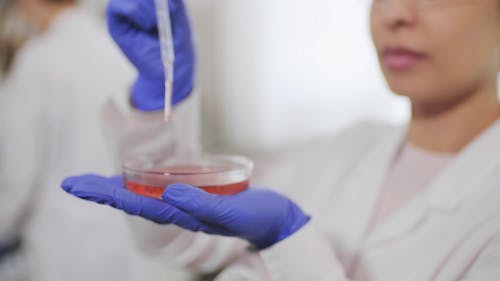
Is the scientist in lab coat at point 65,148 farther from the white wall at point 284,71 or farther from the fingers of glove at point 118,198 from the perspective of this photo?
the white wall at point 284,71

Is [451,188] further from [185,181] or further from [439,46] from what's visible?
[185,181]

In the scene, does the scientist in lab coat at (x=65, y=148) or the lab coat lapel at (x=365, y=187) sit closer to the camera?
the lab coat lapel at (x=365, y=187)

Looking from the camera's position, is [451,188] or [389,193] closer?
[451,188]

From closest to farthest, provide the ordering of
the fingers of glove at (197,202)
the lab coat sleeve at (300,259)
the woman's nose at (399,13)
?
the fingers of glove at (197,202)
the lab coat sleeve at (300,259)
the woman's nose at (399,13)

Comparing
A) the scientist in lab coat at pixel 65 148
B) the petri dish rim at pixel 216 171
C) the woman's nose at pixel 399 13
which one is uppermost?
the woman's nose at pixel 399 13

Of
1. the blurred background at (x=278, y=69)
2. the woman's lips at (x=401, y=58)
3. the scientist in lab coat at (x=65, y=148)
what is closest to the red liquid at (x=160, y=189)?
the woman's lips at (x=401, y=58)

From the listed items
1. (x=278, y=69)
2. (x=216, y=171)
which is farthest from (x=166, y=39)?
(x=278, y=69)

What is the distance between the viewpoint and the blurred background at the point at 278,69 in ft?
8.02

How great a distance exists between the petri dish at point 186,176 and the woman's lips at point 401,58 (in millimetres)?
313

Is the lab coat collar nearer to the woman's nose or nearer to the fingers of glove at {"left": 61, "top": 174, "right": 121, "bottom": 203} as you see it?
the woman's nose

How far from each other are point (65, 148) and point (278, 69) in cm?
118

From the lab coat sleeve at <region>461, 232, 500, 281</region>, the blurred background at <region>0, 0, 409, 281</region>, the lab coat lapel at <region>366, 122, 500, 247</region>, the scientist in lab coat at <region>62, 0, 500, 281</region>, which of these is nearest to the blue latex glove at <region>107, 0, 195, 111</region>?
the scientist in lab coat at <region>62, 0, 500, 281</region>

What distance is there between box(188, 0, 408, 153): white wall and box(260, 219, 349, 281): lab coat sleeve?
168 centimetres

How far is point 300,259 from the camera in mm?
862
